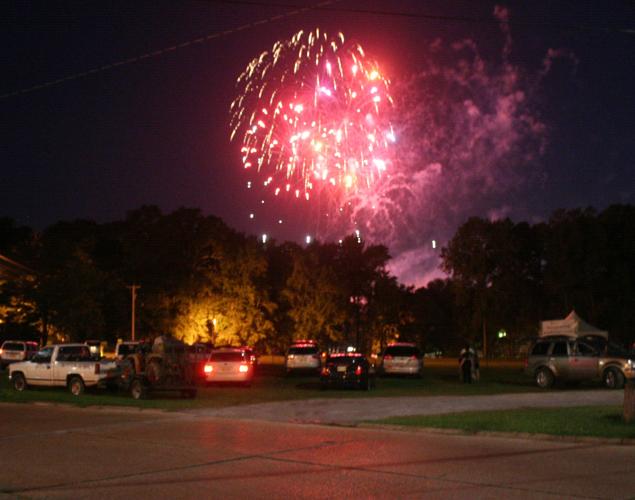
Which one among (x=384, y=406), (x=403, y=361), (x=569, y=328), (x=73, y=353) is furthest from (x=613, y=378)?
(x=73, y=353)

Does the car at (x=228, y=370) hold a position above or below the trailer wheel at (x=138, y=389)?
above

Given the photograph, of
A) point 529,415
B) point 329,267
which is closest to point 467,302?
point 329,267

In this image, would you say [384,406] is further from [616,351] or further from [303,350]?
[303,350]

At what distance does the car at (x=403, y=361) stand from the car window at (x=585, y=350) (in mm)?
8203

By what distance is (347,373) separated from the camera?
30.6 metres

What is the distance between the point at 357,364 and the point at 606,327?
4420cm

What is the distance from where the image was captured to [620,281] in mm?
67688

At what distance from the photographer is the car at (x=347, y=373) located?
100 ft

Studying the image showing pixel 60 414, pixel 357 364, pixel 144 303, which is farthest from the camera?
pixel 144 303

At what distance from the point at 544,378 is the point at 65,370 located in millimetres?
18852

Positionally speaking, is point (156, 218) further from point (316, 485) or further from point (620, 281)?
point (316, 485)

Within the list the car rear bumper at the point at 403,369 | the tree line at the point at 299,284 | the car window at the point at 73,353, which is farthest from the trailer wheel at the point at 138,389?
the tree line at the point at 299,284

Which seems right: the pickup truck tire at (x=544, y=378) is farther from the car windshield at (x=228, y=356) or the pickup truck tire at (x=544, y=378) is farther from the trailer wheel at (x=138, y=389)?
the trailer wheel at (x=138, y=389)

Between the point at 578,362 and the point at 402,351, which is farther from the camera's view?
the point at 402,351
